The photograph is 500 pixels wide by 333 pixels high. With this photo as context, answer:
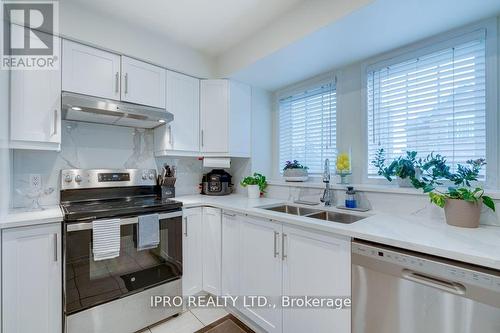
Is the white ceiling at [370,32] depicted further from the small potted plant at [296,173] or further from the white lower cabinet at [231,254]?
the white lower cabinet at [231,254]

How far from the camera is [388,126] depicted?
6.29 ft

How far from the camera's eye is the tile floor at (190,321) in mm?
1786

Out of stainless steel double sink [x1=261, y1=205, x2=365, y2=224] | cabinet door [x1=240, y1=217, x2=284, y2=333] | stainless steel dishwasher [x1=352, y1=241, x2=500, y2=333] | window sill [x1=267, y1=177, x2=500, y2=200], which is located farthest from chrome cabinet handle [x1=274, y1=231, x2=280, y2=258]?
window sill [x1=267, y1=177, x2=500, y2=200]

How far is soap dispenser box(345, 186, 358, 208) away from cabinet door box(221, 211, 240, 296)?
849 millimetres

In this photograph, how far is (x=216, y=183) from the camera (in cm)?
269

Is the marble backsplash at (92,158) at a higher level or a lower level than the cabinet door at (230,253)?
higher

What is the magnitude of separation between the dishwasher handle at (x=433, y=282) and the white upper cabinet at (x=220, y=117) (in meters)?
1.85

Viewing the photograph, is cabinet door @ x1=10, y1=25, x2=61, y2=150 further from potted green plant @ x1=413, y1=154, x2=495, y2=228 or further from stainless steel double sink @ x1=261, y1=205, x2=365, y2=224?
potted green plant @ x1=413, y1=154, x2=495, y2=228

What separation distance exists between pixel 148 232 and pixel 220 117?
1.36 metres

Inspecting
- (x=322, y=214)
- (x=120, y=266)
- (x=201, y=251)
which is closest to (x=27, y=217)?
(x=120, y=266)

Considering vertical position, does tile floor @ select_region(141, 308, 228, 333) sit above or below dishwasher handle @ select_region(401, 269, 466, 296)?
below

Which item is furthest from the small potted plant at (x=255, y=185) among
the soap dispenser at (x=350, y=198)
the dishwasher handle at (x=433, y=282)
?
the dishwasher handle at (x=433, y=282)

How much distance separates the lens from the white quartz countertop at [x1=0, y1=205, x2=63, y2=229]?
4.35ft

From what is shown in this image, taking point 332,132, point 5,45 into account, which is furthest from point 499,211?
point 5,45
